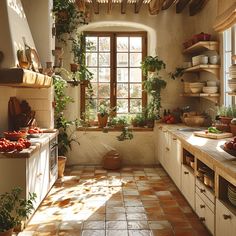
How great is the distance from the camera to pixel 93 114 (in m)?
6.77

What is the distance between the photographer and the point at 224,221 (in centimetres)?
274

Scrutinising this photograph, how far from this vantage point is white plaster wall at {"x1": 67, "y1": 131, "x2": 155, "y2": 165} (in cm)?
656

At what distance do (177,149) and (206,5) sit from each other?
101 inches

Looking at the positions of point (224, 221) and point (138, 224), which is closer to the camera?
point (224, 221)

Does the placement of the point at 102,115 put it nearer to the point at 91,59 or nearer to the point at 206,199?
the point at 91,59

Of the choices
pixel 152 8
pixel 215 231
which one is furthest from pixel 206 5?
pixel 215 231

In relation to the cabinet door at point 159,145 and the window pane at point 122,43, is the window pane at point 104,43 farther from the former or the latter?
the cabinet door at point 159,145

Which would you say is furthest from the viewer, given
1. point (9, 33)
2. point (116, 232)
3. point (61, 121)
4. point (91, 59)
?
point (91, 59)

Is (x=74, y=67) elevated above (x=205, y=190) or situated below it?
above

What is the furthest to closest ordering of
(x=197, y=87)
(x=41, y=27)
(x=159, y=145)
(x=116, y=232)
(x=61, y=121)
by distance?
1. (x=159, y=145)
2. (x=61, y=121)
3. (x=197, y=87)
4. (x=41, y=27)
5. (x=116, y=232)

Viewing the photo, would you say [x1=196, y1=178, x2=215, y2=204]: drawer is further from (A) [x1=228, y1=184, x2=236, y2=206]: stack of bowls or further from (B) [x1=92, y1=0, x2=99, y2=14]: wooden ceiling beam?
(B) [x1=92, y1=0, x2=99, y2=14]: wooden ceiling beam

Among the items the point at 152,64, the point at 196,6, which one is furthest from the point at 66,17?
the point at 196,6

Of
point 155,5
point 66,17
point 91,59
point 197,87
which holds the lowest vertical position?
point 197,87

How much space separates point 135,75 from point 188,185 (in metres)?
3.23
